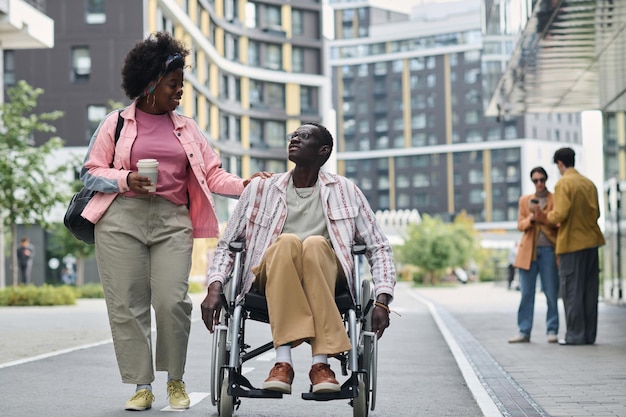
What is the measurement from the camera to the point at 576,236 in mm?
12023

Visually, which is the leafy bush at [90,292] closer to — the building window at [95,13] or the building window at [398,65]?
the building window at [95,13]

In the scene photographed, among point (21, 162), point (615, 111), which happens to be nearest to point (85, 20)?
point (21, 162)

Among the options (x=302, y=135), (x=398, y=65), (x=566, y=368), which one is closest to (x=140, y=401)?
(x=302, y=135)

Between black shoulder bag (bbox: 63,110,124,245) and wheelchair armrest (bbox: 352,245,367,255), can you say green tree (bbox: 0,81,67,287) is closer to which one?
black shoulder bag (bbox: 63,110,124,245)

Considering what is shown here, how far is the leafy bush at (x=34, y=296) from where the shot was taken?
26062 mm

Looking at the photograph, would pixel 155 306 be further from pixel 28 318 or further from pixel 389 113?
pixel 389 113

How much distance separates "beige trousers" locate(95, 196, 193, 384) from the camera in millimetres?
6656

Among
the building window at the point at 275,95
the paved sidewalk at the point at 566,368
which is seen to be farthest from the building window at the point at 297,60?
the paved sidewalk at the point at 566,368

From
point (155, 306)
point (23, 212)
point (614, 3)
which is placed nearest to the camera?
point (155, 306)

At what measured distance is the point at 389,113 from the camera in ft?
465

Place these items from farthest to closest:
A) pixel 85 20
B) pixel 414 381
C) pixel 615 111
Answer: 1. pixel 85 20
2. pixel 615 111
3. pixel 414 381

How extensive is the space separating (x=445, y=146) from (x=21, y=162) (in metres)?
112

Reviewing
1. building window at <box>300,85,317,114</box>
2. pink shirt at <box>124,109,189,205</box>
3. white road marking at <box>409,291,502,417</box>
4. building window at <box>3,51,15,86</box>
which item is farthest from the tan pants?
building window at <box>300,85,317,114</box>

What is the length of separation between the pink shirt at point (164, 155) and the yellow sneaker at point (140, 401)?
110cm
